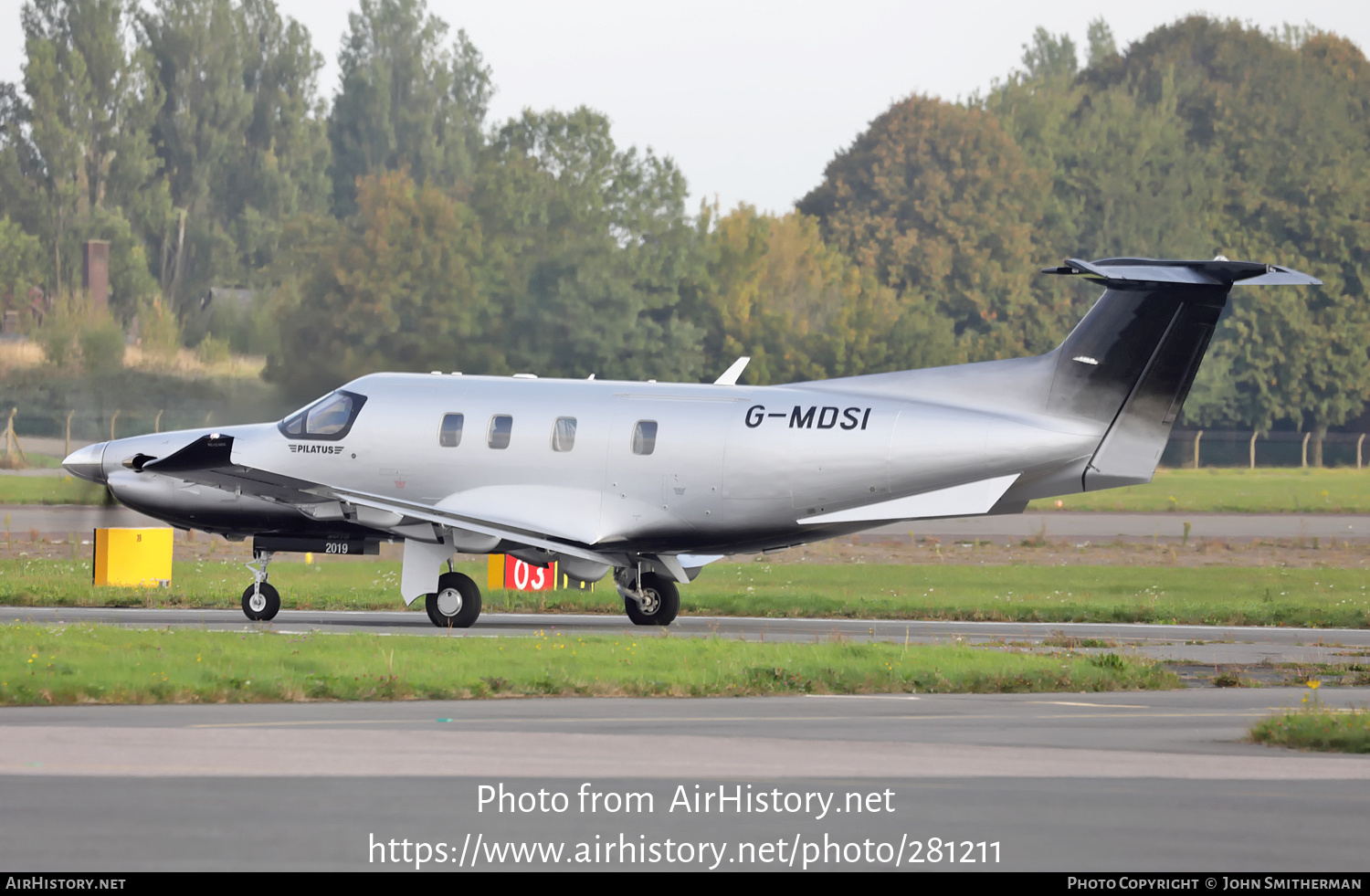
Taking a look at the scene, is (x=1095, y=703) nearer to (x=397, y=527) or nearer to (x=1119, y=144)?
(x=397, y=527)

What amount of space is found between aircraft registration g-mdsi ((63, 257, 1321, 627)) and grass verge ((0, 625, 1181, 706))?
4.71 meters

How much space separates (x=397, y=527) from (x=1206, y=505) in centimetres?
4426

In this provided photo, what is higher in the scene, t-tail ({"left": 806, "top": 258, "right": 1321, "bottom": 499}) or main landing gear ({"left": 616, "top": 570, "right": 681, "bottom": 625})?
t-tail ({"left": 806, "top": 258, "right": 1321, "bottom": 499})

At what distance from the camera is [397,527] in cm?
2584

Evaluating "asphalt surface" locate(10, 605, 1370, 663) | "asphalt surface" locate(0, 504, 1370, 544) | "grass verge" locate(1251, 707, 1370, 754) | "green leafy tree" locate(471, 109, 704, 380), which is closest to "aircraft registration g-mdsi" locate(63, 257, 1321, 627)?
"asphalt surface" locate(10, 605, 1370, 663)

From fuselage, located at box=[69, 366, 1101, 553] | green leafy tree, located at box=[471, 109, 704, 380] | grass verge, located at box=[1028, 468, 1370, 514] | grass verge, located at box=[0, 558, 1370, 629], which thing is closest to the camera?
fuselage, located at box=[69, 366, 1101, 553]

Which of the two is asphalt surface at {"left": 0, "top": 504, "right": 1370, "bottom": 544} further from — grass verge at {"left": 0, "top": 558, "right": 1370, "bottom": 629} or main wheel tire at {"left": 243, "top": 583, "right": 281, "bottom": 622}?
main wheel tire at {"left": 243, "top": 583, "right": 281, "bottom": 622}

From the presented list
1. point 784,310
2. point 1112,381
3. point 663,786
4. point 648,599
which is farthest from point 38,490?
point 663,786

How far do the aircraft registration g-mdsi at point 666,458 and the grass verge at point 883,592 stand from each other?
9.05ft

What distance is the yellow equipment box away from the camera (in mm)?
30750

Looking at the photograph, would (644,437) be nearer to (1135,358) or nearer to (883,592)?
(1135,358)

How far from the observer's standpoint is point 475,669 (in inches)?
730

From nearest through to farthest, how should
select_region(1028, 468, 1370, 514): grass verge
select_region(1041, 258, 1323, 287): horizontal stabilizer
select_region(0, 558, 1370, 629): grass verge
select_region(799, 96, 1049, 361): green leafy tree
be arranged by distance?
1. select_region(1041, 258, 1323, 287): horizontal stabilizer
2. select_region(0, 558, 1370, 629): grass verge
3. select_region(1028, 468, 1370, 514): grass verge
4. select_region(799, 96, 1049, 361): green leafy tree

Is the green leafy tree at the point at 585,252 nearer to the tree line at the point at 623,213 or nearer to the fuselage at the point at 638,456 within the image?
the tree line at the point at 623,213
